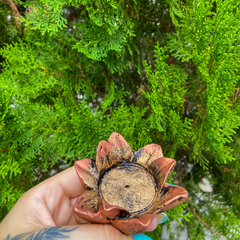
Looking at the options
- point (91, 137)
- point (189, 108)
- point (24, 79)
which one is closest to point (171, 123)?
point (91, 137)

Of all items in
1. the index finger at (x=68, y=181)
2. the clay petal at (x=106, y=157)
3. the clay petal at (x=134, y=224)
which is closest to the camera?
the clay petal at (x=134, y=224)

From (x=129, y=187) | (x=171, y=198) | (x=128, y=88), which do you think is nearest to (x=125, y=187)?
(x=129, y=187)

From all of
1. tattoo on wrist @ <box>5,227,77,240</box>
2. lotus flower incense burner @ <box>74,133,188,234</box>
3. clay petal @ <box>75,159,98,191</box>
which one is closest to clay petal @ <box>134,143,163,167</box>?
lotus flower incense burner @ <box>74,133,188,234</box>

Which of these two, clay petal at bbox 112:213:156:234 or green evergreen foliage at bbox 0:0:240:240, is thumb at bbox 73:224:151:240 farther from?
green evergreen foliage at bbox 0:0:240:240

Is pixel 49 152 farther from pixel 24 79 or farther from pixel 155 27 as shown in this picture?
pixel 155 27

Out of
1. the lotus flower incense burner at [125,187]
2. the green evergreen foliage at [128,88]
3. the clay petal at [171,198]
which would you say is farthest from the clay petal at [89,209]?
the green evergreen foliage at [128,88]

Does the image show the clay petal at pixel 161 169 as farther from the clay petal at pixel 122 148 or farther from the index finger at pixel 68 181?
the index finger at pixel 68 181
